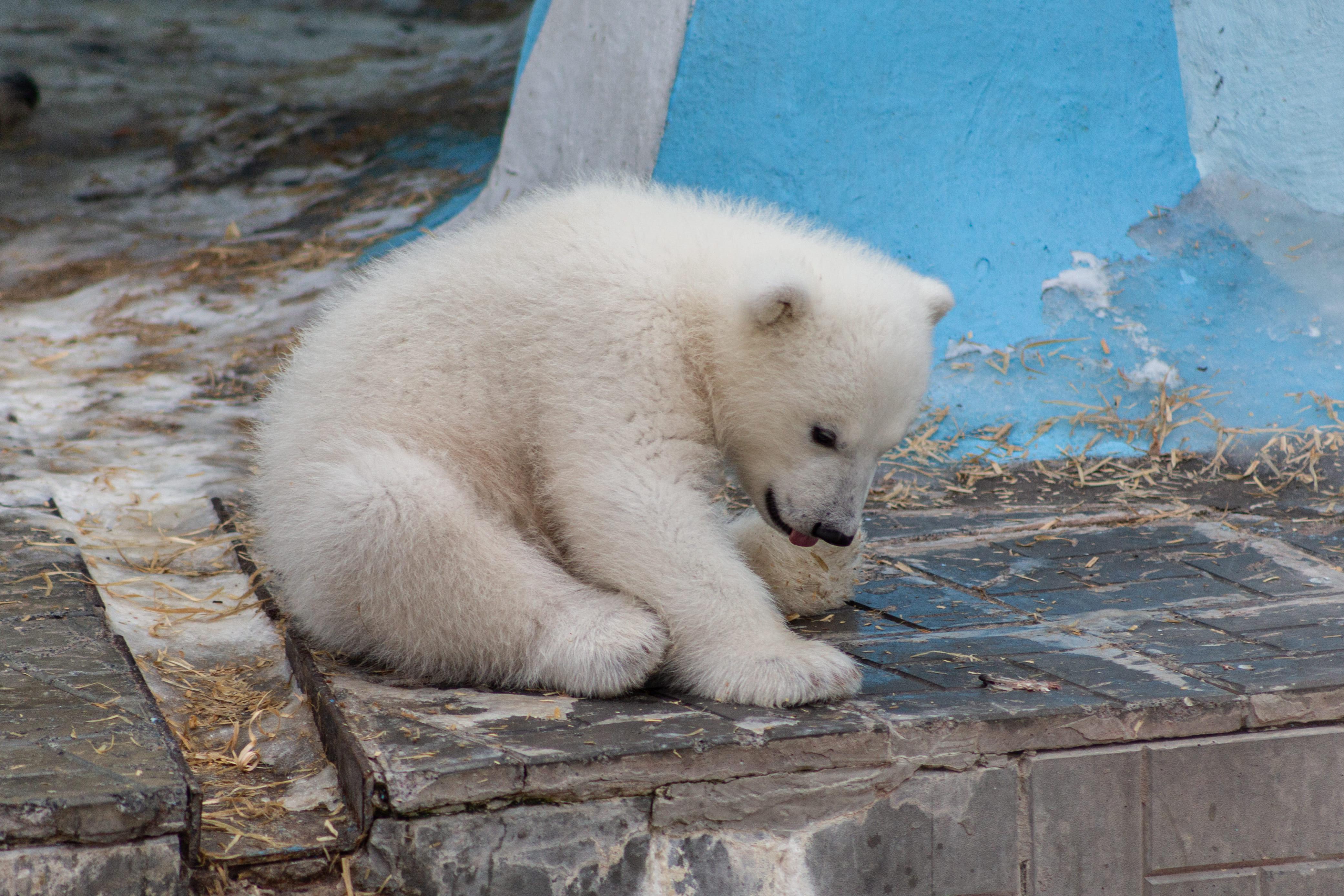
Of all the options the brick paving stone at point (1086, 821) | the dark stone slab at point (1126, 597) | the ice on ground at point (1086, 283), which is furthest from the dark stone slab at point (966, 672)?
the ice on ground at point (1086, 283)

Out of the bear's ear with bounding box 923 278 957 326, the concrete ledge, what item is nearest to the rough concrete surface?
the concrete ledge

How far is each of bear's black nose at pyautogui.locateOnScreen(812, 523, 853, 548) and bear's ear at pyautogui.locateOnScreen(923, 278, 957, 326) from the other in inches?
24.7

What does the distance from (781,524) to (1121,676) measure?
0.87 metres

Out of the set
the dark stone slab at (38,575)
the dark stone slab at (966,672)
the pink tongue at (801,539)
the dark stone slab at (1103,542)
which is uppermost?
the pink tongue at (801,539)

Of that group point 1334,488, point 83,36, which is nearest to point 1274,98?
point 1334,488

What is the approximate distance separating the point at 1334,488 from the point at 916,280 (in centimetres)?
246

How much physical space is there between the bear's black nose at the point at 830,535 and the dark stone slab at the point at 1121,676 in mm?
563

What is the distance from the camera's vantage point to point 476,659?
291cm

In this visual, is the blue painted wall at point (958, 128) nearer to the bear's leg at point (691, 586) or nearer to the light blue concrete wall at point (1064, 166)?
the light blue concrete wall at point (1064, 166)

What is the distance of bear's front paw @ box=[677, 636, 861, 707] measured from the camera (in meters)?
2.76

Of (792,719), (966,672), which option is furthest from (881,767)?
(966,672)

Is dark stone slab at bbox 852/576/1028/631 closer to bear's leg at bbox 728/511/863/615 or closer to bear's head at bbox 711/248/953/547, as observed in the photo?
bear's leg at bbox 728/511/863/615

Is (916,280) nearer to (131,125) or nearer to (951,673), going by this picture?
(951,673)

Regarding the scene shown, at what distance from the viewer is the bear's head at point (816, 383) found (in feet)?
9.66
